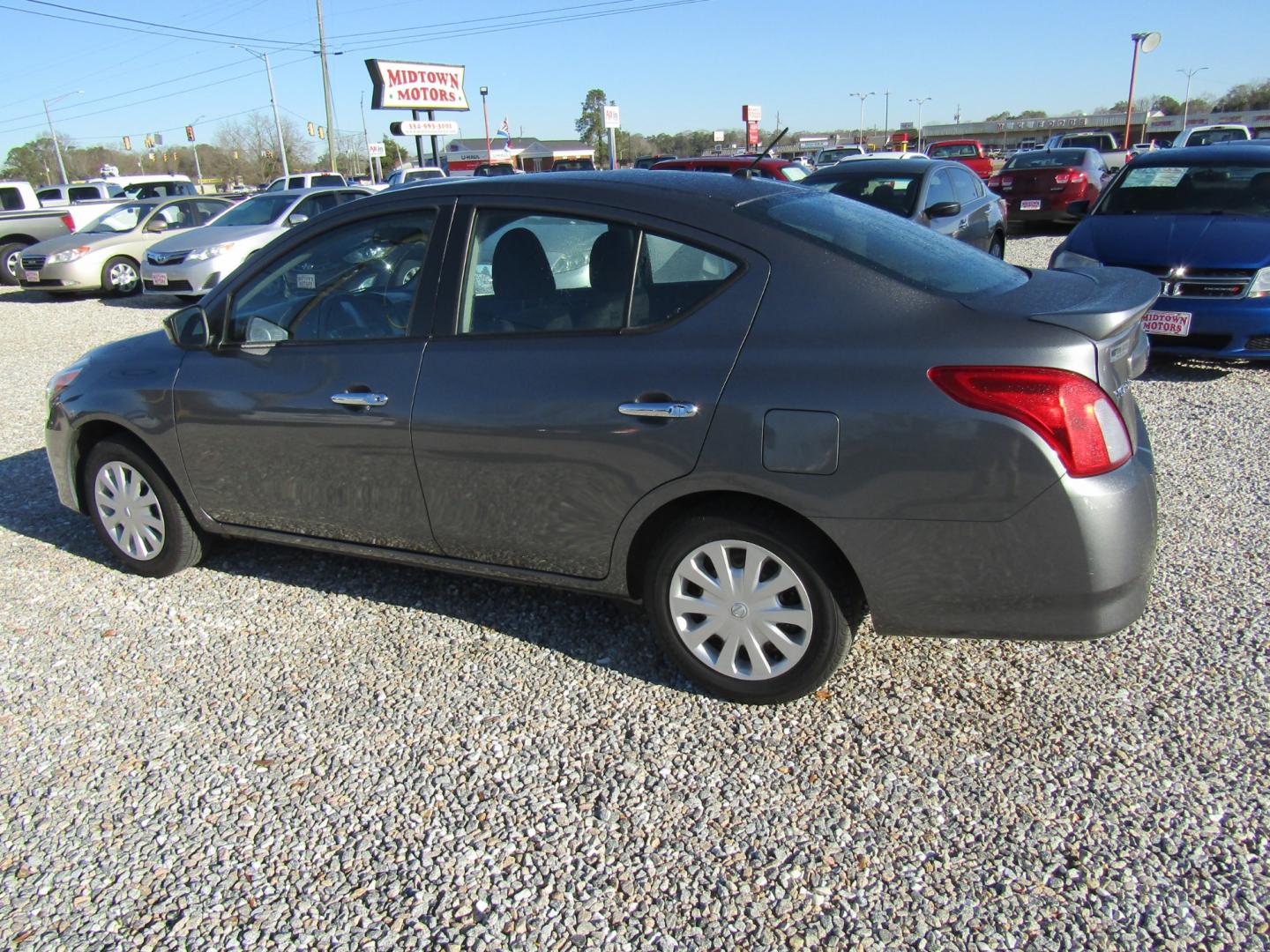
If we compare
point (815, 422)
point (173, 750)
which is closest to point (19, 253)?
point (173, 750)

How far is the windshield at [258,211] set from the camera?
14.5m

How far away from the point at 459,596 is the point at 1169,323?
539cm

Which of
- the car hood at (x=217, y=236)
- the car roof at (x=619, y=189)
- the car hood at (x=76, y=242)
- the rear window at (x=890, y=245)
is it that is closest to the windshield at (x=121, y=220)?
the car hood at (x=76, y=242)

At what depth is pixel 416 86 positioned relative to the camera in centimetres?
3375

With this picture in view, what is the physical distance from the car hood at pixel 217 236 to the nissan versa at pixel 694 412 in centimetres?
1080

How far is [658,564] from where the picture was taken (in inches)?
122

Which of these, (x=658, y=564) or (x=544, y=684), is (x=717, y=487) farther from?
(x=544, y=684)

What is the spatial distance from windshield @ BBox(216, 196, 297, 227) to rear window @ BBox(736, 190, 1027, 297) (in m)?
13.0

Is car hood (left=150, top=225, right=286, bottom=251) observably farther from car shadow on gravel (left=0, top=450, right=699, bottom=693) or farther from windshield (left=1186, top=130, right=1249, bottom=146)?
windshield (left=1186, top=130, right=1249, bottom=146)

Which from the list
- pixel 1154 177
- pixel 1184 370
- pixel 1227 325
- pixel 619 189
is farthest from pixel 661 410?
pixel 1154 177

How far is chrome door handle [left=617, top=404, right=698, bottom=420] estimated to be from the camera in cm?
285

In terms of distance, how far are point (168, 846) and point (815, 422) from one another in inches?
84.3

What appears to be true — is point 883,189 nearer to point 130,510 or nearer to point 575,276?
point 575,276

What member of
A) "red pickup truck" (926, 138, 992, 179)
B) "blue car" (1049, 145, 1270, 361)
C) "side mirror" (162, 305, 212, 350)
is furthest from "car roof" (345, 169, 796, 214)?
"red pickup truck" (926, 138, 992, 179)
